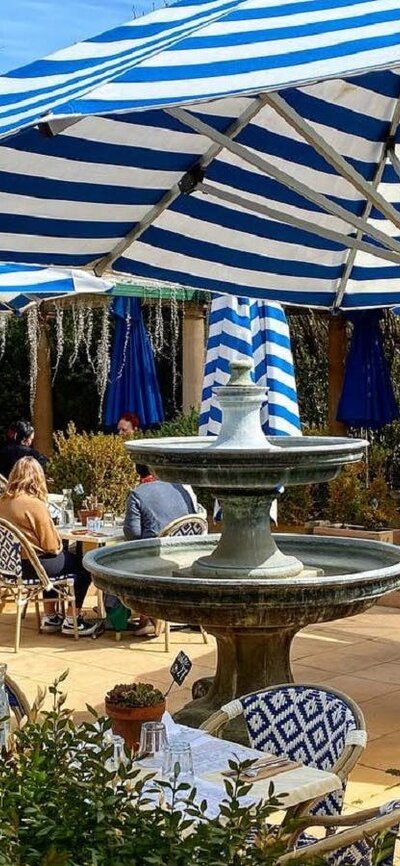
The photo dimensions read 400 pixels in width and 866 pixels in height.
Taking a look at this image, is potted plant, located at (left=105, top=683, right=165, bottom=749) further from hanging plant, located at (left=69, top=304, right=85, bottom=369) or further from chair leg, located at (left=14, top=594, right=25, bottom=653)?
hanging plant, located at (left=69, top=304, right=85, bottom=369)

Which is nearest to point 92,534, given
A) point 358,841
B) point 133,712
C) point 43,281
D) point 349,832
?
point 43,281

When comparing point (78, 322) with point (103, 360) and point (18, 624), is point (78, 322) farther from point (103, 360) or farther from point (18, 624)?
point (18, 624)

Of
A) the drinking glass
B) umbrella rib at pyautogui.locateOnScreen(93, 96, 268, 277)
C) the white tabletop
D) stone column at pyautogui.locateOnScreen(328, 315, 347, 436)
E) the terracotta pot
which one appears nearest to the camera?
the terracotta pot

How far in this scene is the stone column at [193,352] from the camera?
12.5 metres

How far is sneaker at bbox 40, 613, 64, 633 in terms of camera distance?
305 inches

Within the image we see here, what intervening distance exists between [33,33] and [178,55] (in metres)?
10.00

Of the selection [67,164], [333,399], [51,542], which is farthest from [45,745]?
[333,399]

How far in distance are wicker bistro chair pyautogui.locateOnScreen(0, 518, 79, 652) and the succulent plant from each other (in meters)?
3.01

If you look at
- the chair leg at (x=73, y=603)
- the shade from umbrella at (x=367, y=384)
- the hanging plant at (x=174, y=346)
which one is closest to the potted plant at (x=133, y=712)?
the chair leg at (x=73, y=603)

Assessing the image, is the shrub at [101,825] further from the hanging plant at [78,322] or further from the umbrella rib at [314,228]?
the hanging plant at [78,322]

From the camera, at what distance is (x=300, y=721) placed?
3410mm

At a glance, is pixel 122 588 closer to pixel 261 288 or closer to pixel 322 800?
pixel 322 800

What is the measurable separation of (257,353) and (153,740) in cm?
447

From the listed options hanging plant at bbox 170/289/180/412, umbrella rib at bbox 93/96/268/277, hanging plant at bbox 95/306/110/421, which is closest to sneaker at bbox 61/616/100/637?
umbrella rib at bbox 93/96/268/277
